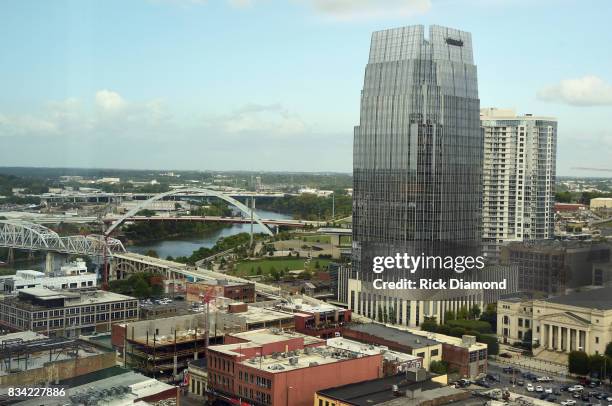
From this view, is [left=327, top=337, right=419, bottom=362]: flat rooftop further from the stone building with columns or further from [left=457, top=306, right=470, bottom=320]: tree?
[left=457, top=306, right=470, bottom=320]: tree

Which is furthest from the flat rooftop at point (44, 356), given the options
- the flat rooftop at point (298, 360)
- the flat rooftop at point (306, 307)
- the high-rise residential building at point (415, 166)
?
the high-rise residential building at point (415, 166)

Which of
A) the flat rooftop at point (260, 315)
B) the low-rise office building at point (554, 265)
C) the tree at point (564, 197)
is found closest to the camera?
the flat rooftop at point (260, 315)

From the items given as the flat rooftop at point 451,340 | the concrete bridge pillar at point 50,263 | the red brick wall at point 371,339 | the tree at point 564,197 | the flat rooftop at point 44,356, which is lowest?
the flat rooftop at point 451,340

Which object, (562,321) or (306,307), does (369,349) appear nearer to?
(306,307)

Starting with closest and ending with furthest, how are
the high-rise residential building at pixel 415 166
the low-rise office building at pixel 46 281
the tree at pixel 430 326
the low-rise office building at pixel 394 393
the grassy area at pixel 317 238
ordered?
1. the low-rise office building at pixel 394 393
2. the tree at pixel 430 326
3. the low-rise office building at pixel 46 281
4. the high-rise residential building at pixel 415 166
5. the grassy area at pixel 317 238

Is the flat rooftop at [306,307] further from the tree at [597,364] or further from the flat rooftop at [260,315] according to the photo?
the tree at [597,364]

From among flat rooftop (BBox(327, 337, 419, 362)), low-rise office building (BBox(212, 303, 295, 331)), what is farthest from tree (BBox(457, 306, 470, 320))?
flat rooftop (BBox(327, 337, 419, 362))

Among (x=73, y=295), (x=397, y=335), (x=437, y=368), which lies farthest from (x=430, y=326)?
(x=73, y=295)

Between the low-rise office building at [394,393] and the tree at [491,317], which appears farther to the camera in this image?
the tree at [491,317]
